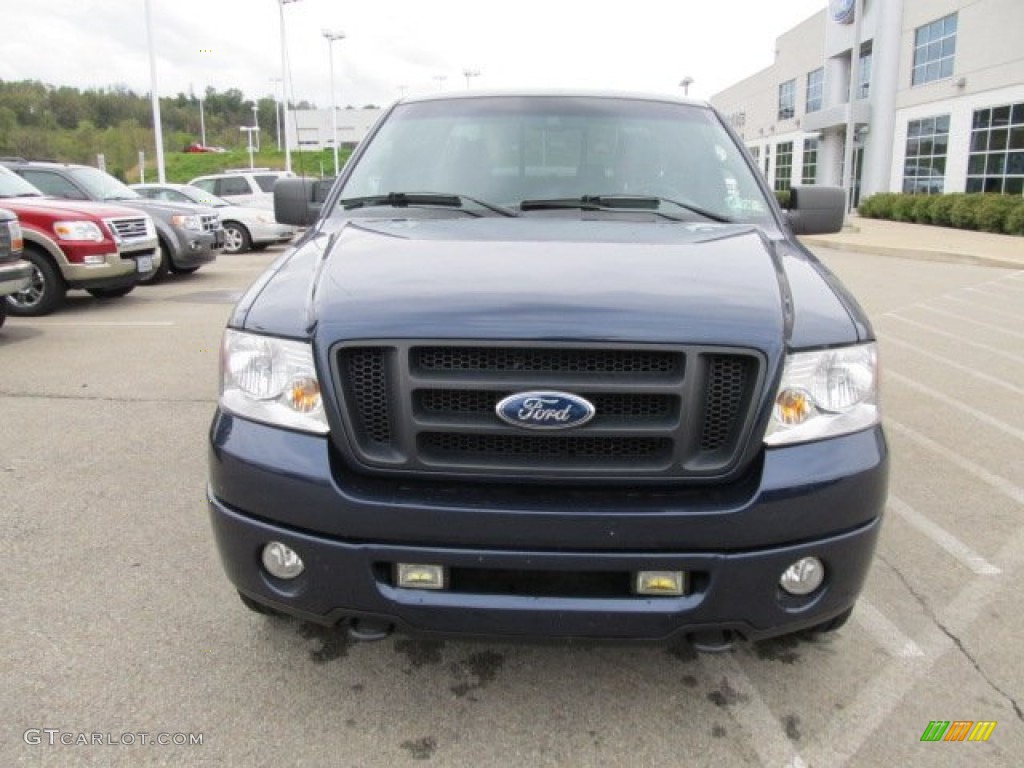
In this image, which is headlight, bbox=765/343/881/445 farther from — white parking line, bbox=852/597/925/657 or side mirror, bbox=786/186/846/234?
side mirror, bbox=786/186/846/234

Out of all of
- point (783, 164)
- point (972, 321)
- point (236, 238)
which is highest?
point (783, 164)

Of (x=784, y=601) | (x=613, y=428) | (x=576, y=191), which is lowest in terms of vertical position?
(x=784, y=601)

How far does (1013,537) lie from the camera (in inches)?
151

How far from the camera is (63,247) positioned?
967 cm

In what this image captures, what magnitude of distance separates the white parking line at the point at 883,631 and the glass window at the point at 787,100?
49.5 metres

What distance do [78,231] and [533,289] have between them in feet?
29.6

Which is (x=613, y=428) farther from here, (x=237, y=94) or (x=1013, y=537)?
(x=237, y=94)

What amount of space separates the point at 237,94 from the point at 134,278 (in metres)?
134

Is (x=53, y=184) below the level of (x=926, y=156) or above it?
below

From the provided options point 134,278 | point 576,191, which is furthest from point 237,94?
point 576,191

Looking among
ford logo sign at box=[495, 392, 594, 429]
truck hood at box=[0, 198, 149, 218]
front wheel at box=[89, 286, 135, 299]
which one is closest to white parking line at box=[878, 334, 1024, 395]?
ford logo sign at box=[495, 392, 594, 429]

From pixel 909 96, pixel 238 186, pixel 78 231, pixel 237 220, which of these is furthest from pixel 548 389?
pixel 909 96

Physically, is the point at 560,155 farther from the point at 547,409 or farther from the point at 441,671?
the point at 441,671

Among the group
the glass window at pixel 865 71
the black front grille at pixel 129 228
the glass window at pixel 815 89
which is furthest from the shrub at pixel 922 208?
the black front grille at pixel 129 228
